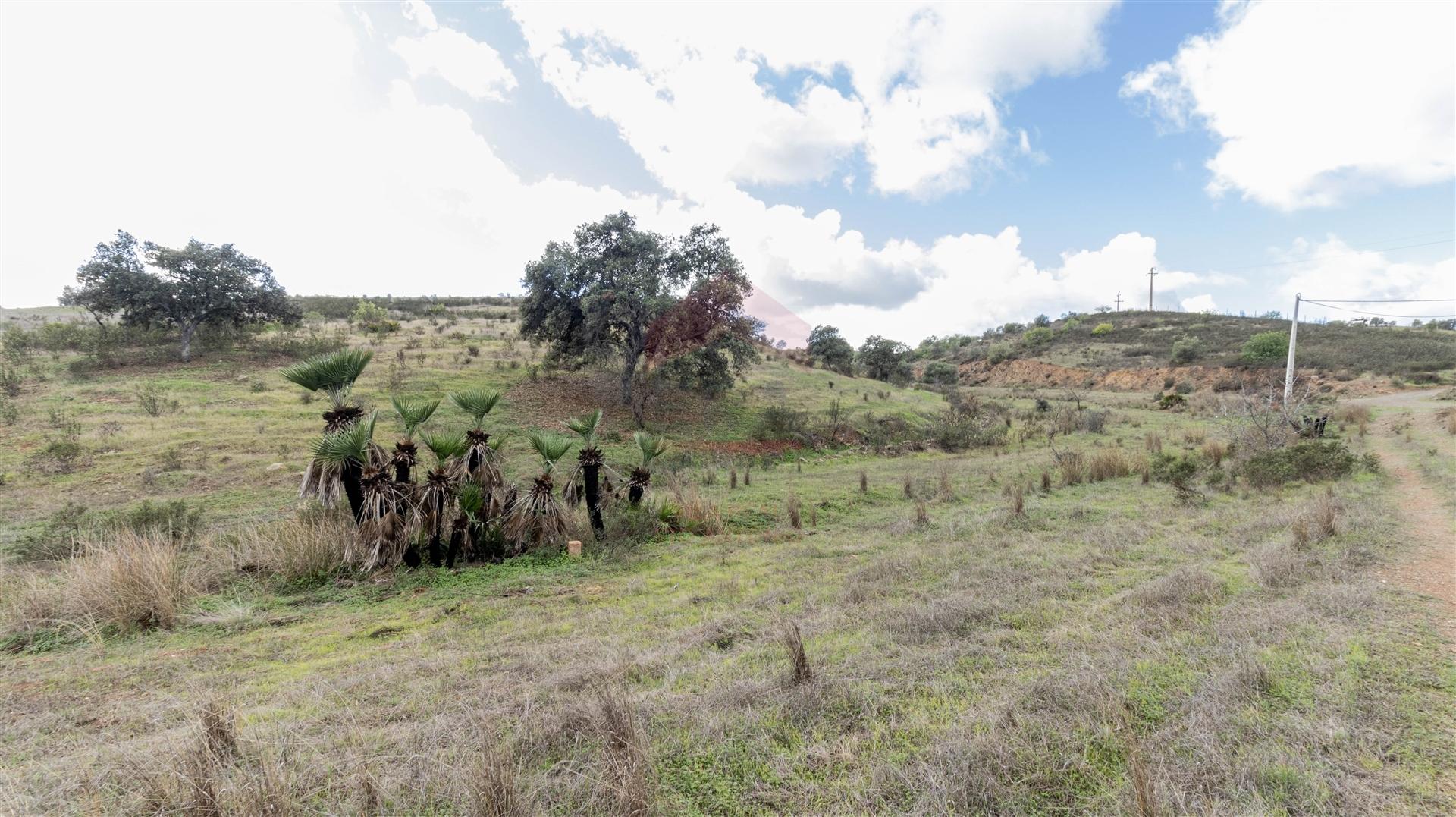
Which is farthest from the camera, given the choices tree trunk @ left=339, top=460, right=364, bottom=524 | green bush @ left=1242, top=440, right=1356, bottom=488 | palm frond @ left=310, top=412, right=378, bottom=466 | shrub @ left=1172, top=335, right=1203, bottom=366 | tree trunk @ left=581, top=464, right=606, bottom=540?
shrub @ left=1172, top=335, right=1203, bottom=366

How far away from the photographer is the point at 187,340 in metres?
23.9

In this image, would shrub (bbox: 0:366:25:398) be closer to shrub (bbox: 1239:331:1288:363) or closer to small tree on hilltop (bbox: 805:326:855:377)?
small tree on hilltop (bbox: 805:326:855:377)

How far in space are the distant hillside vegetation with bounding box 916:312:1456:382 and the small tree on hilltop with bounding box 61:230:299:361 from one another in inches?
2697

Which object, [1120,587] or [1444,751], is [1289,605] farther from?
[1444,751]

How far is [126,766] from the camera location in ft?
8.61

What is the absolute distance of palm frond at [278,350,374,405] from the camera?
673 centimetres

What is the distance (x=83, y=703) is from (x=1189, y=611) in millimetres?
8606

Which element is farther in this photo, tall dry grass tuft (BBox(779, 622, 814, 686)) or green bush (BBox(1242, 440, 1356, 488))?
green bush (BBox(1242, 440, 1356, 488))

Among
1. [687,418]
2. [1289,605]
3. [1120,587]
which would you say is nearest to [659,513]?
[1120,587]

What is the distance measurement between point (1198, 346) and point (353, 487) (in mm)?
67304

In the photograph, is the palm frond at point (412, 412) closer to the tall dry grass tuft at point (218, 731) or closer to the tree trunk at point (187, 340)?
the tall dry grass tuft at point (218, 731)

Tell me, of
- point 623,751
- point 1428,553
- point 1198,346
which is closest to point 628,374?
point 623,751

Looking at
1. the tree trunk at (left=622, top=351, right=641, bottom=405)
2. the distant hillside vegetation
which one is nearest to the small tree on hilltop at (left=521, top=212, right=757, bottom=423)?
the tree trunk at (left=622, top=351, right=641, bottom=405)

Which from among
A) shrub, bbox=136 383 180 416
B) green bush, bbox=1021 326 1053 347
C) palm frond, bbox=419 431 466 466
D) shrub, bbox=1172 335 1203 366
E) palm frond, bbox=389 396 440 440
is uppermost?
green bush, bbox=1021 326 1053 347
